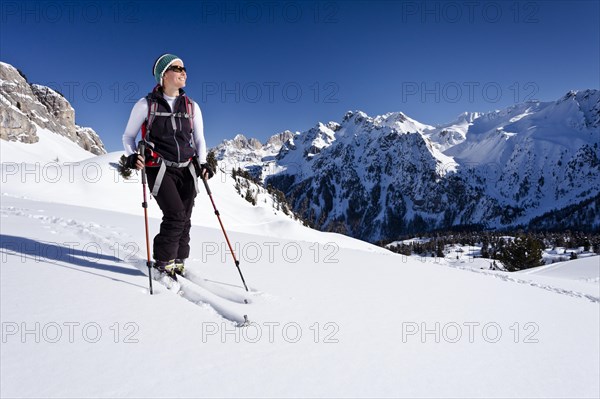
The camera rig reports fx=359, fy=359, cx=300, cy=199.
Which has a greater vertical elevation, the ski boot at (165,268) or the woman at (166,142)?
the woman at (166,142)

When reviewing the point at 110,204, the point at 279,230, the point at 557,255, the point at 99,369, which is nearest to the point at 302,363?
the point at 99,369

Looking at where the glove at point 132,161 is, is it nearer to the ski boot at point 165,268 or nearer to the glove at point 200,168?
the glove at point 200,168

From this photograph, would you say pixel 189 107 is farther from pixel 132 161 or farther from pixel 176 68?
pixel 132 161

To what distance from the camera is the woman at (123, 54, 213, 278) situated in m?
5.52

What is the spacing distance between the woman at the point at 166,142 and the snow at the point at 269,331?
0.62 meters

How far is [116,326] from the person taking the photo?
3.65 meters

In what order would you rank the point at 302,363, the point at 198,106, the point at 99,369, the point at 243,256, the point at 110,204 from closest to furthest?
the point at 99,369
the point at 302,363
the point at 198,106
the point at 243,256
the point at 110,204

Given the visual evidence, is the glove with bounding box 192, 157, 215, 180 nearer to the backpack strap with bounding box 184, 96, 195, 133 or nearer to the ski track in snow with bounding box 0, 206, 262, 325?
the backpack strap with bounding box 184, 96, 195, 133

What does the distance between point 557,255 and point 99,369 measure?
9086 inches

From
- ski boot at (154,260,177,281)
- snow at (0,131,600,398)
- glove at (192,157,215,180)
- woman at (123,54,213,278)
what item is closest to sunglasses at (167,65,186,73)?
woman at (123,54,213,278)

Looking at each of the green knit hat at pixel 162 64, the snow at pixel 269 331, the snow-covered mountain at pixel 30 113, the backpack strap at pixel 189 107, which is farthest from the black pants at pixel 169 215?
the snow-covered mountain at pixel 30 113

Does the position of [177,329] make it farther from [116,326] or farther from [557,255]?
[557,255]

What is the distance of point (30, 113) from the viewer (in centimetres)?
12612

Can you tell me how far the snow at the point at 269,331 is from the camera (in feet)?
9.72
